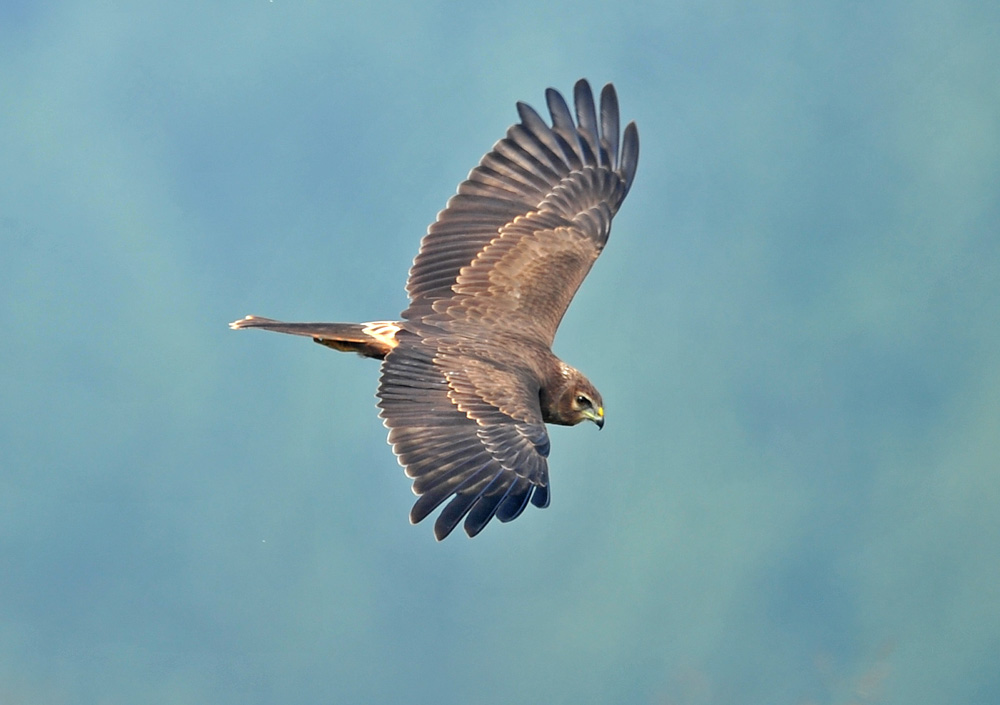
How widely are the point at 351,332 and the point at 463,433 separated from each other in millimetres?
1742

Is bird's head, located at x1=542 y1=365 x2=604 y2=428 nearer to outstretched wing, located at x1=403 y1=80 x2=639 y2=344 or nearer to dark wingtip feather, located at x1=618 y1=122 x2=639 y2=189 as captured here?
outstretched wing, located at x1=403 y1=80 x2=639 y2=344

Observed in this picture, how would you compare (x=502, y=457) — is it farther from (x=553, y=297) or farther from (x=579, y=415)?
(x=553, y=297)

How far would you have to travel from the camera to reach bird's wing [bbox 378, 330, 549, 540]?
969 centimetres

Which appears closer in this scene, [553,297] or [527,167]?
[553,297]

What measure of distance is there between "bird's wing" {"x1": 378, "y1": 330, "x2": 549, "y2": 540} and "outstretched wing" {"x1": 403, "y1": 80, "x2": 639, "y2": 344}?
967 millimetres

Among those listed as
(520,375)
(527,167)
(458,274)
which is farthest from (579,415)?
(527,167)

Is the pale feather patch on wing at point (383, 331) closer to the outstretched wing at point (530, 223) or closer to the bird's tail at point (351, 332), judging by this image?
the bird's tail at point (351, 332)

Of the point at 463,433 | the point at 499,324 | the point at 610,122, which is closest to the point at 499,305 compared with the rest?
the point at 499,324

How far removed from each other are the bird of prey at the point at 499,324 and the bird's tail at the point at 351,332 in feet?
0.04

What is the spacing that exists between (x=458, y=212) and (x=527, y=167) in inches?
37.2

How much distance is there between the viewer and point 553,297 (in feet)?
40.1

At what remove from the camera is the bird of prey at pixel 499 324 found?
988 centimetres

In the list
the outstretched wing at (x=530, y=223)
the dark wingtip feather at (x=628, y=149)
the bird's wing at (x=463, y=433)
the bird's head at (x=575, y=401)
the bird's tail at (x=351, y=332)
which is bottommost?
the bird's wing at (x=463, y=433)

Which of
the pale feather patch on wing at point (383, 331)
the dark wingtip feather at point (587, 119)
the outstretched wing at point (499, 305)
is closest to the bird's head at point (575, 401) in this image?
the outstretched wing at point (499, 305)
